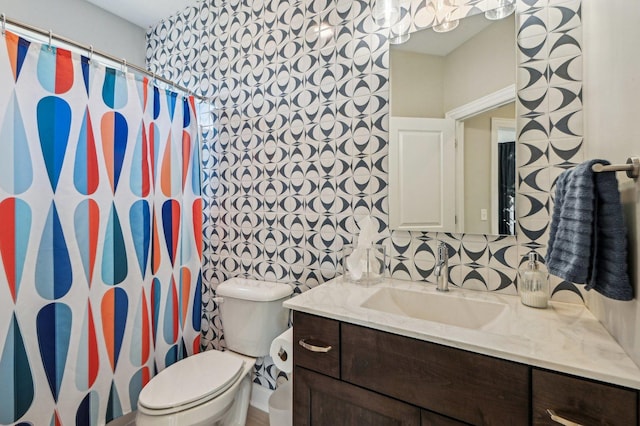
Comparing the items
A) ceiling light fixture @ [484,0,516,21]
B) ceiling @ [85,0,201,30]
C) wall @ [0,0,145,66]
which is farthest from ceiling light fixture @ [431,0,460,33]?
wall @ [0,0,145,66]

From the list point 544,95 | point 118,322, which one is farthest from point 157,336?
point 544,95

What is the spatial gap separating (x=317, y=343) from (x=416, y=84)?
1.14m

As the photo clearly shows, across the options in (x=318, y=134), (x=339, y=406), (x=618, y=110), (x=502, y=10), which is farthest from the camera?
(x=318, y=134)

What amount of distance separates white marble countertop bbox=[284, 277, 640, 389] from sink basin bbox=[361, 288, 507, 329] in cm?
3

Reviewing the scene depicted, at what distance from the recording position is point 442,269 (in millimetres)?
1230

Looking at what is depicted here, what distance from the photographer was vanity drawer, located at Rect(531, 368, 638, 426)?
0.64 metres


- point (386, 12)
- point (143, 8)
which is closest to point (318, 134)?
point (386, 12)

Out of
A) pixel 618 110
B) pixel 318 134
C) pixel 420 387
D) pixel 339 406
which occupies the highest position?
pixel 318 134

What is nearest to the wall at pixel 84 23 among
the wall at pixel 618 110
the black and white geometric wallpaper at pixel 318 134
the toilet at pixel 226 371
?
the black and white geometric wallpaper at pixel 318 134

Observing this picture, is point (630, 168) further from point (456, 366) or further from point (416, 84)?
point (416, 84)

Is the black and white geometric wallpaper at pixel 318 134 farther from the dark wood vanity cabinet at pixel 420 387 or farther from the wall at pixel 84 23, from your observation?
the dark wood vanity cabinet at pixel 420 387

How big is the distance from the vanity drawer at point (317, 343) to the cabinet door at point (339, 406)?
0.03m

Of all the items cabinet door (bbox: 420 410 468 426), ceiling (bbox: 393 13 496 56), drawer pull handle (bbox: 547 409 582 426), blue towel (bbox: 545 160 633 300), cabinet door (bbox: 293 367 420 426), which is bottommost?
cabinet door (bbox: 293 367 420 426)

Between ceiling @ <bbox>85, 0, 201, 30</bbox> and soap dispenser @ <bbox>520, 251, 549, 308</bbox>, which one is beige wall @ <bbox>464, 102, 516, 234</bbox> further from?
ceiling @ <bbox>85, 0, 201, 30</bbox>
